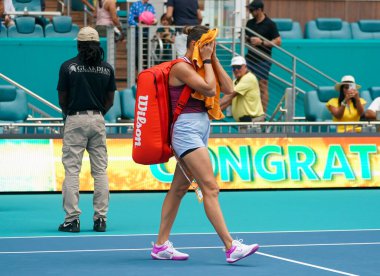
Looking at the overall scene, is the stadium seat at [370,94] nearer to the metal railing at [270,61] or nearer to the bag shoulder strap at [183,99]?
the metal railing at [270,61]

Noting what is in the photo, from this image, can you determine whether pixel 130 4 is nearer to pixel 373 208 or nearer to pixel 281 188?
pixel 281 188

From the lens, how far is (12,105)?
61.0ft

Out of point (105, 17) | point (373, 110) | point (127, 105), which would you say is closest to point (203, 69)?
point (127, 105)

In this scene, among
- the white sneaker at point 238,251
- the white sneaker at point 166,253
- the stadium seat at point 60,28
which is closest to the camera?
the white sneaker at point 238,251

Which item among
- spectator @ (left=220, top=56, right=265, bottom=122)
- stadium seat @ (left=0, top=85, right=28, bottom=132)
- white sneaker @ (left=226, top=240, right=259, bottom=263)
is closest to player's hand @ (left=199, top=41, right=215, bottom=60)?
white sneaker @ (left=226, top=240, right=259, bottom=263)

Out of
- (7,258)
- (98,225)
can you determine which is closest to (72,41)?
(98,225)

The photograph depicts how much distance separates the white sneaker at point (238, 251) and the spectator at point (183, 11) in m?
12.0

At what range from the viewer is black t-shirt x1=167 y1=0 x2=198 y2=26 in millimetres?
20969

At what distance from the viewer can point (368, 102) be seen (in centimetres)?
2041

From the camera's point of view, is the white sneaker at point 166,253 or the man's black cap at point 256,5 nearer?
the white sneaker at point 166,253

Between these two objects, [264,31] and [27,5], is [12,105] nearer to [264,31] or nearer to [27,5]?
[27,5]

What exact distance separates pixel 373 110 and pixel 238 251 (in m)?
Result: 10.2

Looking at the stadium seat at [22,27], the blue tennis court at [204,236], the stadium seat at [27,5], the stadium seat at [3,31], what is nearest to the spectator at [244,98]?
the blue tennis court at [204,236]

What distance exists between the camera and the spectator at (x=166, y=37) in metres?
20.9
